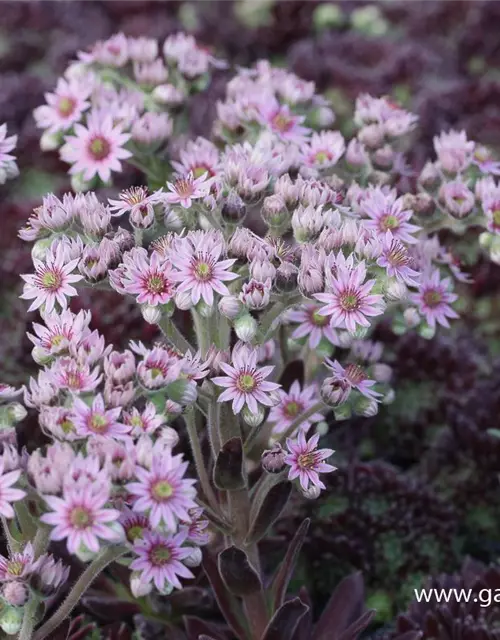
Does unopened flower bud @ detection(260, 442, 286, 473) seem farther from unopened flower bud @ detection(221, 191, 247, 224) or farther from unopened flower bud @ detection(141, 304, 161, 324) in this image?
unopened flower bud @ detection(221, 191, 247, 224)

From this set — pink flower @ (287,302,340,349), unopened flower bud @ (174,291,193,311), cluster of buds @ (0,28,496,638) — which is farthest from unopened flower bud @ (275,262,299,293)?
pink flower @ (287,302,340,349)

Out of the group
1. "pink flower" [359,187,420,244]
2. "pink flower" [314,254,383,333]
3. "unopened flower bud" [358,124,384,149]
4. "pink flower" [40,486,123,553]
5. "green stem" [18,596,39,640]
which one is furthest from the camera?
"unopened flower bud" [358,124,384,149]

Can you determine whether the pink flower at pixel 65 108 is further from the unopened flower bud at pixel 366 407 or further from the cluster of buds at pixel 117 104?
the unopened flower bud at pixel 366 407

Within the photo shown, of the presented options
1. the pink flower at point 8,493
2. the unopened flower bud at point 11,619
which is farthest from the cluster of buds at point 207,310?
the unopened flower bud at point 11,619

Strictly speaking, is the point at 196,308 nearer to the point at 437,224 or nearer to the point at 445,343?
the point at 437,224

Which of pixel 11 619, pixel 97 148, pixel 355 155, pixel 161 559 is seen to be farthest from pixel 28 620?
pixel 355 155

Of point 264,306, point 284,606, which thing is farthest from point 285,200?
point 284,606
